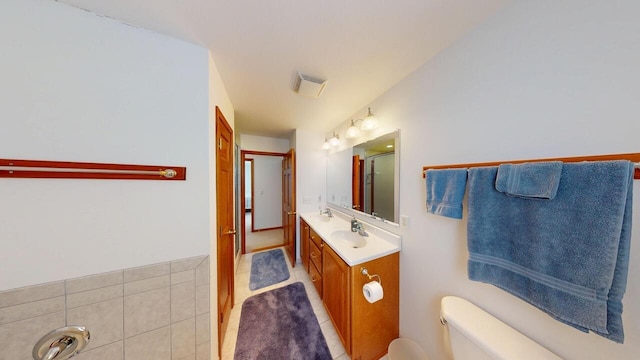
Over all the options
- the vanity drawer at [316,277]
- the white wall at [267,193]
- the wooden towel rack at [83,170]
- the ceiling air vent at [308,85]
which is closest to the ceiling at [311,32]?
the ceiling air vent at [308,85]

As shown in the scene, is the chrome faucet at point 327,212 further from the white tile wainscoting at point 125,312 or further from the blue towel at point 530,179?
the blue towel at point 530,179

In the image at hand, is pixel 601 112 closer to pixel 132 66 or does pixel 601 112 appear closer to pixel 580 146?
pixel 580 146

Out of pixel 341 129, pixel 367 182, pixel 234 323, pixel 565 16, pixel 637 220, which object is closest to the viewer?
pixel 637 220

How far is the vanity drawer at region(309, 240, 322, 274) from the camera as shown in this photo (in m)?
1.84

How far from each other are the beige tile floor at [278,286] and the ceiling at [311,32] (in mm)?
2313

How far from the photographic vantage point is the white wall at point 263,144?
3072 millimetres

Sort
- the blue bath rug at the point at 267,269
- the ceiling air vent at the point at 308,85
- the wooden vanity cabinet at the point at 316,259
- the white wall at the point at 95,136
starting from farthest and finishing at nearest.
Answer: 1. the blue bath rug at the point at 267,269
2. the wooden vanity cabinet at the point at 316,259
3. the ceiling air vent at the point at 308,85
4. the white wall at the point at 95,136

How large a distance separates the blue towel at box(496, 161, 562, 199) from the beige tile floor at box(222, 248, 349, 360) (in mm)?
1681

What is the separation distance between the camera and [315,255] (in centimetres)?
199

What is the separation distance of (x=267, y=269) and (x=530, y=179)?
113 inches

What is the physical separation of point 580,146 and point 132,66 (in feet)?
7.12

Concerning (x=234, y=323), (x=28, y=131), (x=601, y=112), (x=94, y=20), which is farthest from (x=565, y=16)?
(x=234, y=323)

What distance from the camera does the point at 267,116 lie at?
2.20 m

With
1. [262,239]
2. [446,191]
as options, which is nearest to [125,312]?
[446,191]
